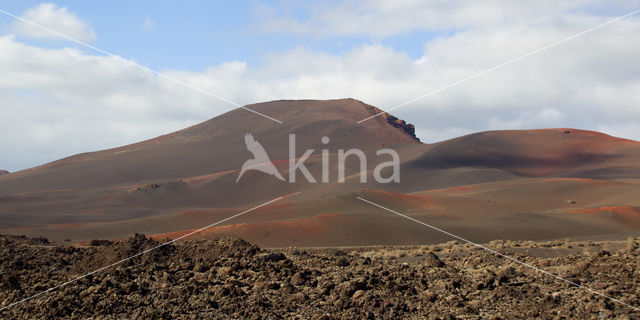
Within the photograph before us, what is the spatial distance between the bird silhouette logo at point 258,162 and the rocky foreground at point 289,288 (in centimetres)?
6355

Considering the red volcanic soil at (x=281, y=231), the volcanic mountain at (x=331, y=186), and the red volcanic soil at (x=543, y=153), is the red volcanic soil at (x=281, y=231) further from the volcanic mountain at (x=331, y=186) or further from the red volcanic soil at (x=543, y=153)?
the red volcanic soil at (x=543, y=153)

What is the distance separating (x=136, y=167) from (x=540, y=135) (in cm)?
7125

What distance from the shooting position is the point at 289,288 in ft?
32.5

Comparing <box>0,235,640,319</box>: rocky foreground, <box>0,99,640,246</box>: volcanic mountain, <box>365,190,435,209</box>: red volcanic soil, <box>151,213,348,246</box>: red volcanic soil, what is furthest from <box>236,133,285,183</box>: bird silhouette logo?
<box>0,235,640,319</box>: rocky foreground

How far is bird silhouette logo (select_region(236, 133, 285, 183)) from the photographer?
257 ft

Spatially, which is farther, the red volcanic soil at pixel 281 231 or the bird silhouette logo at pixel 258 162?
the bird silhouette logo at pixel 258 162

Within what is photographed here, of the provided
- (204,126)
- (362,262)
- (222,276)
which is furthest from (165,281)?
(204,126)

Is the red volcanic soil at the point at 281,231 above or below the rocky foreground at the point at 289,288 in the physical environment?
below

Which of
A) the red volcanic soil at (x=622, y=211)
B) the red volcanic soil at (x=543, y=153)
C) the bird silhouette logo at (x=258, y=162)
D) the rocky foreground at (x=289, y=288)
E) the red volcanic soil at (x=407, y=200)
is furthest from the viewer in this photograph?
the red volcanic soil at (x=543, y=153)

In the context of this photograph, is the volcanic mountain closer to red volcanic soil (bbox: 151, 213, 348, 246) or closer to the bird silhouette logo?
red volcanic soil (bbox: 151, 213, 348, 246)

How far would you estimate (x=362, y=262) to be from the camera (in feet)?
47.2

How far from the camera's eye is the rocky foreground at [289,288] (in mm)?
8852

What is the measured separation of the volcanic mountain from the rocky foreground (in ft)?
54.3

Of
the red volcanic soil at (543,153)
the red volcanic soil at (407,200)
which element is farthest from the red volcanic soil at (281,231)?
the red volcanic soil at (543,153)
